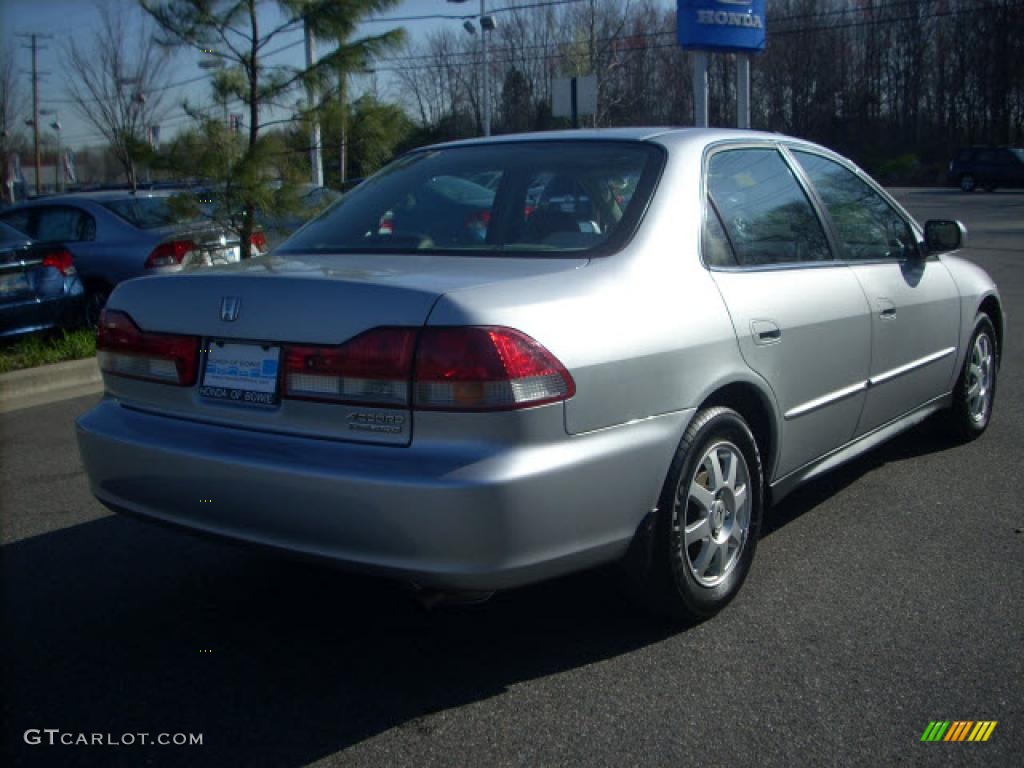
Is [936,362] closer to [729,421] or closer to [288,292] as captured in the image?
[729,421]

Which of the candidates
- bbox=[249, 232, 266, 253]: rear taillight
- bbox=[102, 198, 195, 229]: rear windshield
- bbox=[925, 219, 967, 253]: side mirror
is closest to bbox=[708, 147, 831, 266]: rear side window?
bbox=[925, 219, 967, 253]: side mirror

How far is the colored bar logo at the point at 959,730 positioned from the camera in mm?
2917

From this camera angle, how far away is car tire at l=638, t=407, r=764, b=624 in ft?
11.2

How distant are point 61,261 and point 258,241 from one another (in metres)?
1.66

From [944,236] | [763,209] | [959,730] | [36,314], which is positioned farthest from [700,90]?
[959,730]

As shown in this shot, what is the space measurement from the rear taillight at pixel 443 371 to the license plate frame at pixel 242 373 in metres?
0.18

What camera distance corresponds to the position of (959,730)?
2951 mm

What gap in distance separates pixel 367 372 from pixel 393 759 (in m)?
1.00

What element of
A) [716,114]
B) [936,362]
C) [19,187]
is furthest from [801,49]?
[936,362]

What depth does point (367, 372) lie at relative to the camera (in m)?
2.98

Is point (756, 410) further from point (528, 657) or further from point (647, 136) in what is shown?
point (528, 657)

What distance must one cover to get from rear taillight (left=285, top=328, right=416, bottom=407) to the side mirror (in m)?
3.32

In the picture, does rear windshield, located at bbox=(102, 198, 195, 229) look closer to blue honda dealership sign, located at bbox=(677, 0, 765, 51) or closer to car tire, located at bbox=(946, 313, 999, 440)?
car tire, located at bbox=(946, 313, 999, 440)

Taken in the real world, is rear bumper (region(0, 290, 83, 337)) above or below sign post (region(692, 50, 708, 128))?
below
